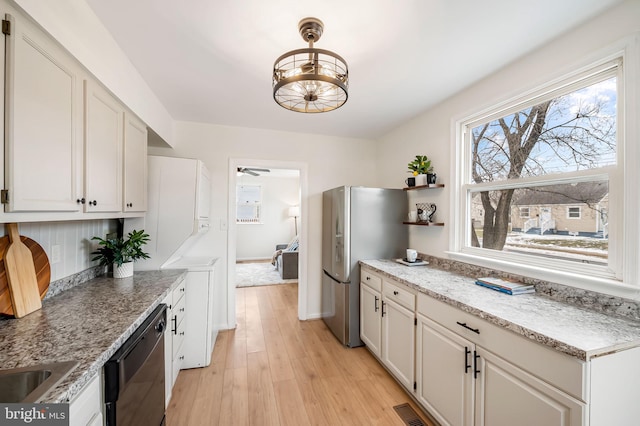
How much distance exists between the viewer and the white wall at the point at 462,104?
1370 millimetres

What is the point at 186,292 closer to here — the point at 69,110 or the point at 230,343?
the point at 230,343

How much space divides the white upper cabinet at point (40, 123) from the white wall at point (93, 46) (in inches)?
2.3

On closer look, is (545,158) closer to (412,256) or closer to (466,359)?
(412,256)

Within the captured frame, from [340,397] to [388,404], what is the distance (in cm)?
37

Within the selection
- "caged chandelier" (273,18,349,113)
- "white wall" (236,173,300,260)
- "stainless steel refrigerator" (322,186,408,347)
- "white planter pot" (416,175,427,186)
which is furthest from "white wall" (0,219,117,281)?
"white wall" (236,173,300,260)

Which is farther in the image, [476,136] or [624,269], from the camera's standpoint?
[476,136]

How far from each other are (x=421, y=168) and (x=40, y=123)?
2.71 metres

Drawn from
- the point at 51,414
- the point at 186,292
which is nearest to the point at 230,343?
the point at 186,292

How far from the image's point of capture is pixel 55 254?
5.24 feet

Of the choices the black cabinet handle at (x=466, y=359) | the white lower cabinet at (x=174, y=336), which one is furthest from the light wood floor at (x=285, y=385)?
the black cabinet handle at (x=466, y=359)

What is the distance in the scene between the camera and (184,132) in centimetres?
299

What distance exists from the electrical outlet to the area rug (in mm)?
3403

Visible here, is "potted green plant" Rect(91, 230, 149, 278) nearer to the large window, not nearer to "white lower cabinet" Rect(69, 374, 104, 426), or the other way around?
"white lower cabinet" Rect(69, 374, 104, 426)

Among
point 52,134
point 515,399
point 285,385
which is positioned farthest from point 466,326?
point 52,134
